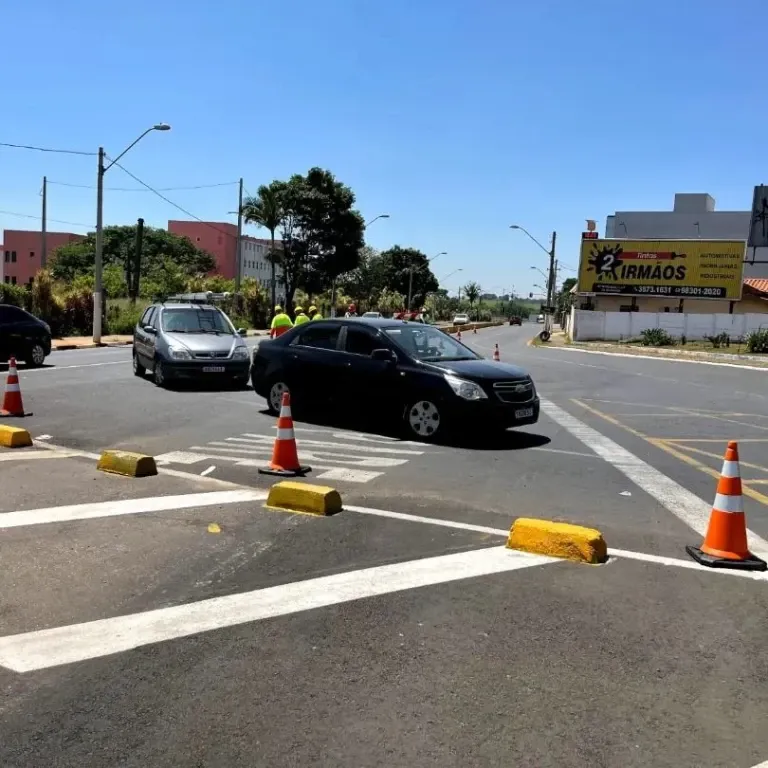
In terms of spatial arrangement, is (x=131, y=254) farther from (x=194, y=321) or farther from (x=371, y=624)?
(x=371, y=624)

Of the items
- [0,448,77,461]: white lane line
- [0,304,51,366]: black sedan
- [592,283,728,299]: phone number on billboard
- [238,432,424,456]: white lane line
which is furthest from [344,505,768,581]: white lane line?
[592,283,728,299]: phone number on billboard

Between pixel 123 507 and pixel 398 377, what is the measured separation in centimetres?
450

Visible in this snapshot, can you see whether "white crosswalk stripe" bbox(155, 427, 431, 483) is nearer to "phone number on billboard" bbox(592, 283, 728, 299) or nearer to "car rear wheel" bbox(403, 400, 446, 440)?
"car rear wheel" bbox(403, 400, 446, 440)

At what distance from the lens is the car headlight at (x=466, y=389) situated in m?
9.66

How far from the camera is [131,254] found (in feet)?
302

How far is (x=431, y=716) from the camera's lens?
3316mm

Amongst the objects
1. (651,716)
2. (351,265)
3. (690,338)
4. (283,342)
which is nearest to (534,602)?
(651,716)

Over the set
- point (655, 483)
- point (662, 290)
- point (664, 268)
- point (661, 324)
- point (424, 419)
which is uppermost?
point (664, 268)

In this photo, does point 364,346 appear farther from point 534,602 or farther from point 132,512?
point 534,602

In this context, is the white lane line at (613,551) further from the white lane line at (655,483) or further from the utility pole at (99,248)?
the utility pole at (99,248)

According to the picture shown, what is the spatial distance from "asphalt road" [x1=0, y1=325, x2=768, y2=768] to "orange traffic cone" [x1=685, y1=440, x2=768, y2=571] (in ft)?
0.63

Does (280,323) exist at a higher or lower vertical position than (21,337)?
higher

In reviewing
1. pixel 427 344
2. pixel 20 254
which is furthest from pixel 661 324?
pixel 20 254

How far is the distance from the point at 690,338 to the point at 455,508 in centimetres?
4201
